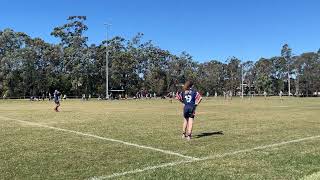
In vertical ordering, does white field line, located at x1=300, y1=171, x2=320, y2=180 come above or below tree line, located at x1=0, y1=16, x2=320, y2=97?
below

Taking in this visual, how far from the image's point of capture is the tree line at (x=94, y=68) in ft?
331

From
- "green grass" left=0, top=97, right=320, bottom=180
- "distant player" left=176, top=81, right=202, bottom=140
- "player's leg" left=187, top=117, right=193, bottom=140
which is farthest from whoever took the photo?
"distant player" left=176, top=81, right=202, bottom=140

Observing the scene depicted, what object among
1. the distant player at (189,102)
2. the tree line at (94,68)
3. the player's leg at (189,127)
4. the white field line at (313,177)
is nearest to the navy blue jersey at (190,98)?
the distant player at (189,102)

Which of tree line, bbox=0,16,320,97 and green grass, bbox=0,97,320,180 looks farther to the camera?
tree line, bbox=0,16,320,97

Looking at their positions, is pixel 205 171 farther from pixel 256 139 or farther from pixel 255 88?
pixel 255 88

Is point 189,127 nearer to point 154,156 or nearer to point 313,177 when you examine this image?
point 154,156

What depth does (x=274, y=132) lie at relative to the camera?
54.2 ft

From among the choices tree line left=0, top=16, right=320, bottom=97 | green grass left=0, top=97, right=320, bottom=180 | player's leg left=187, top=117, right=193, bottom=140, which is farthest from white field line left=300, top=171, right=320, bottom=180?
tree line left=0, top=16, right=320, bottom=97

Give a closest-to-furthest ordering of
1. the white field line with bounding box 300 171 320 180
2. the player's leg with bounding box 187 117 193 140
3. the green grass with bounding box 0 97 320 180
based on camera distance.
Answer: the white field line with bounding box 300 171 320 180 → the green grass with bounding box 0 97 320 180 → the player's leg with bounding box 187 117 193 140

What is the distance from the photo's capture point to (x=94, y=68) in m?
107

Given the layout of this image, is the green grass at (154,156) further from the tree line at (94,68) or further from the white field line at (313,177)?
the tree line at (94,68)

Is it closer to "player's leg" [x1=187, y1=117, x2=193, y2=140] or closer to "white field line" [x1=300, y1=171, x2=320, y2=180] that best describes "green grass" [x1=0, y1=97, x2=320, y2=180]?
"white field line" [x1=300, y1=171, x2=320, y2=180]

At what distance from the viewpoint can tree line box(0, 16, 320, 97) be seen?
10075 centimetres

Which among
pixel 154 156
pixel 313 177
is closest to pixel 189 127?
pixel 154 156
